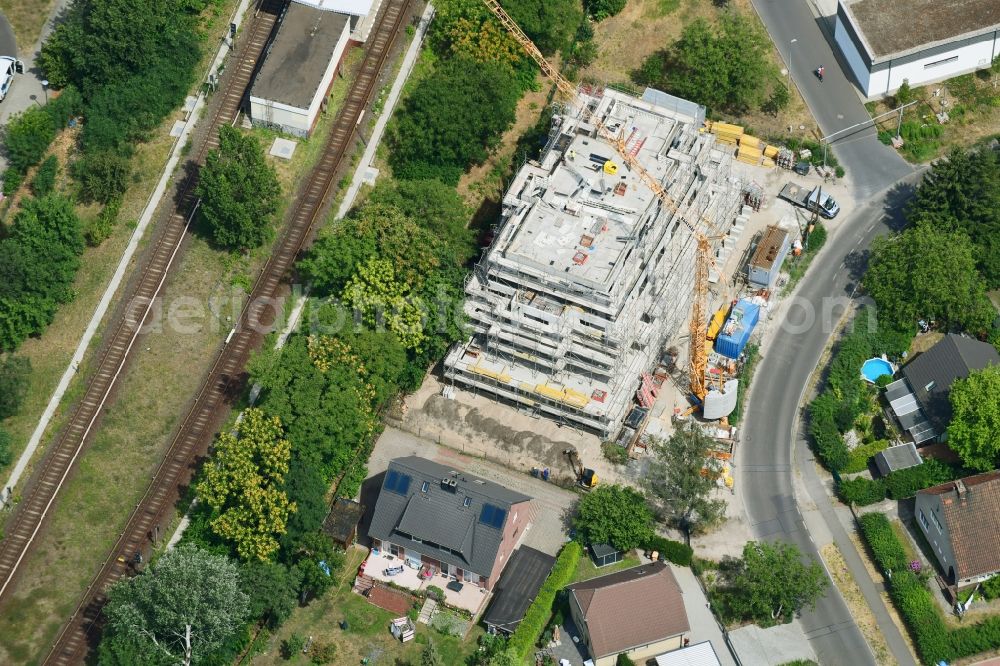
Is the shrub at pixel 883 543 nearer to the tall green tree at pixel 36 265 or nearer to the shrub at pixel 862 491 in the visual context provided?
the shrub at pixel 862 491

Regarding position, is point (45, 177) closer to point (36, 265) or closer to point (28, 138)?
point (28, 138)

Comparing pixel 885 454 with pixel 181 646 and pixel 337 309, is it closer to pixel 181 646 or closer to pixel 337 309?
pixel 337 309

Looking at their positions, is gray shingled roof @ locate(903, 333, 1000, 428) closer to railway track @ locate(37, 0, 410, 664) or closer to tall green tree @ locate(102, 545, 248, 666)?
railway track @ locate(37, 0, 410, 664)

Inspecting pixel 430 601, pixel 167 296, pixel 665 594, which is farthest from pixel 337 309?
pixel 665 594

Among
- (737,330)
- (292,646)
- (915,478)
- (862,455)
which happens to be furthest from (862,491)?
(292,646)

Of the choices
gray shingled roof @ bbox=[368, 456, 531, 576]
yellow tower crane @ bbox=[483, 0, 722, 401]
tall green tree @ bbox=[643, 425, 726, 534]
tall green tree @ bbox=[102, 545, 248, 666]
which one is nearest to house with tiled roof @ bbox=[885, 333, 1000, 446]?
yellow tower crane @ bbox=[483, 0, 722, 401]

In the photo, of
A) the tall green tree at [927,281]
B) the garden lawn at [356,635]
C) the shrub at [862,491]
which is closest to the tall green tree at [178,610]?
the garden lawn at [356,635]
